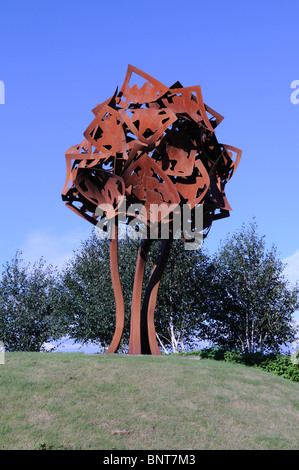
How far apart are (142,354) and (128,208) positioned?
18.9 feet

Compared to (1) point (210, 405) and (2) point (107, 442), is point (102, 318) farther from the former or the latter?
(2) point (107, 442)

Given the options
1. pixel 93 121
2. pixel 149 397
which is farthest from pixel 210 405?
pixel 93 121

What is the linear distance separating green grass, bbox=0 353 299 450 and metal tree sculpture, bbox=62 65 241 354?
3.15 m

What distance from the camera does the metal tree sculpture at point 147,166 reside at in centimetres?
1781

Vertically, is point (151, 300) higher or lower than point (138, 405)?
higher

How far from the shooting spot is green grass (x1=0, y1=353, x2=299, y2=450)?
1128cm

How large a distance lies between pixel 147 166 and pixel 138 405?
863 cm

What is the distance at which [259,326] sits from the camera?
3344cm

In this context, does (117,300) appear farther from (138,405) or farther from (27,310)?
(27,310)

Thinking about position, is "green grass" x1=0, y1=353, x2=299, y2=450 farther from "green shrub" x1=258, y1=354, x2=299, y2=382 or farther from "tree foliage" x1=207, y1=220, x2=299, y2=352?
"tree foliage" x1=207, y1=220, x2=299, y2=352

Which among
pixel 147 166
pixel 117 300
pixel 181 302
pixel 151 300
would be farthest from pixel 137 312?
pixel 181 302

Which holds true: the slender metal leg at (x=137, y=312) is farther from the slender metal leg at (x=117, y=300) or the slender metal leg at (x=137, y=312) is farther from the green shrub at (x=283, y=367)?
the green shrub at (x=283, y=367)

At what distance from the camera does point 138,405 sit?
511 inches
